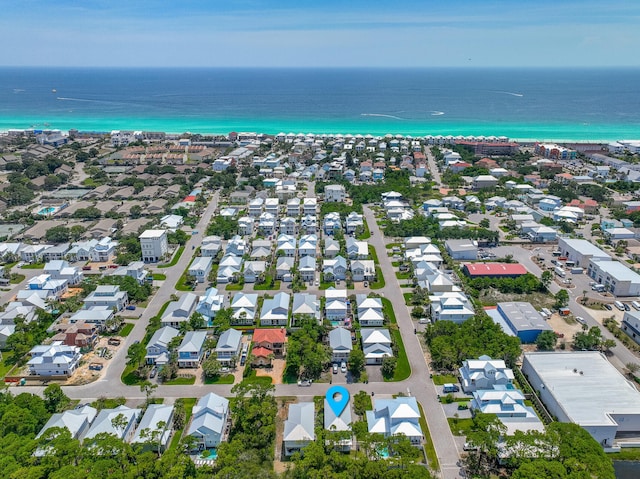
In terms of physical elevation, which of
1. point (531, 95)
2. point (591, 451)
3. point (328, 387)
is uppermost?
point (531, 95)

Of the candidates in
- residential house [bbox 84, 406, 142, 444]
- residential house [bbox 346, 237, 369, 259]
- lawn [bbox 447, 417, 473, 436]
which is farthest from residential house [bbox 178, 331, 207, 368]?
residential house [bbox 346, 237, 369, 259]

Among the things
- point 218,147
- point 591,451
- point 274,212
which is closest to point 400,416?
point 591,451

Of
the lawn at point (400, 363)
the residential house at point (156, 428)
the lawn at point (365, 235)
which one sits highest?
the lawn at point (365, 235)

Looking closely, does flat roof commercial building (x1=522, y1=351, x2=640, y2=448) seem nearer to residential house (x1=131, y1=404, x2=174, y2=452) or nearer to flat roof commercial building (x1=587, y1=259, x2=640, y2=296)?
flat roof commercial building (x1=587, y1=259, x2=640, y2=296)

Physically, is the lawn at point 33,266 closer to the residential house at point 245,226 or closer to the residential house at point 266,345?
the residential house at point 245,226

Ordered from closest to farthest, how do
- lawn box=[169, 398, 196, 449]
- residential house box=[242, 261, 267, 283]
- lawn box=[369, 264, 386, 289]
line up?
lawn box=[169, 398, 196, 449] → lawn box=[369, 264, 386, 289] → residential house box=[242, 261, 267, 283]

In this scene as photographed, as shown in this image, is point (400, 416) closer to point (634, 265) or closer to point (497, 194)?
point (634, 265)

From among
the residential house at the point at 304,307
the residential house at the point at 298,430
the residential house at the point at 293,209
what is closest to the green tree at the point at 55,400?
the residential house at the point at 298,430
